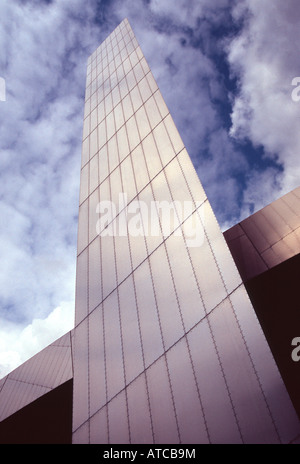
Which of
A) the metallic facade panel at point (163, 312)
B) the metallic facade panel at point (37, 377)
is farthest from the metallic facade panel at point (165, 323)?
the metallic facade panel at point (37, 377)

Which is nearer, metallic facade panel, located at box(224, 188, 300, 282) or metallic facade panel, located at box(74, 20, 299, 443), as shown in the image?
metallic facade panel, located at box(74, 20, 299, 443)

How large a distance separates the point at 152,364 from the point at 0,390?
827cm

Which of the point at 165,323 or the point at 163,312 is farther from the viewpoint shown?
the point at 163,312

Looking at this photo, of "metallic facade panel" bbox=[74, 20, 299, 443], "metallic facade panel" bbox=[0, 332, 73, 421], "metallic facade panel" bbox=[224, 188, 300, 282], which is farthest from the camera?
"metallic facade panel" bbox=[0, 332, 73, 421]

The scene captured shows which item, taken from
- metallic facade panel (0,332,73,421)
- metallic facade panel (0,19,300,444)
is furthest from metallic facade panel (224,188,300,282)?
metallic facade panel (0,332,73,421)

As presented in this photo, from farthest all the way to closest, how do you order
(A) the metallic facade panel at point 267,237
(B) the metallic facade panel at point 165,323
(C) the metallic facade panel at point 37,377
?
(C) the metallic facade panel at point 37,377 → (A) the metallic facade panel at point 267,237 → (B) the metallic facade panel at point 165,323

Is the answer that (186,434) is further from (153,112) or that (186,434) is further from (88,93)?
(88,93)

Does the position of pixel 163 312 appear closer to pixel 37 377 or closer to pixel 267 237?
pixel 267 237

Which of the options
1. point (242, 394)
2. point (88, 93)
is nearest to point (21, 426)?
point (242, 394)

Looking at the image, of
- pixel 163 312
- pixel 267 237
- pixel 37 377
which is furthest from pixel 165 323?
pixel 37 377

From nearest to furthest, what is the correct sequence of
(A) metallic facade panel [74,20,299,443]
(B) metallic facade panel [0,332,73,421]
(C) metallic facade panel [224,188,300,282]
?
(A) metallic facade panel [74,20,299,443]
(C) metallic facade panel [224,188,300,282]
(B) metallic facade panel [0,332,73,421]

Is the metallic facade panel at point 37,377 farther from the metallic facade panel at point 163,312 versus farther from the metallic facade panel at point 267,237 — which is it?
the metallic facade panel at point 267,237

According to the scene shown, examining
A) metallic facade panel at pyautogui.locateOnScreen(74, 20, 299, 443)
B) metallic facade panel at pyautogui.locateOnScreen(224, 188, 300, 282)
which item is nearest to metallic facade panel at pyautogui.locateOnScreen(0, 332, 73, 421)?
metallic facade panel at pyautogui.locateOnScreen(74, 20, 299, 443)

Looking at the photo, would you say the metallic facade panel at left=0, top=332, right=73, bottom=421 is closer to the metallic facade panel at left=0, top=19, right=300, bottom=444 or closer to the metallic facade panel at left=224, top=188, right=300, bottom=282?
the metallic facade panel at left=0, top=19, right=300, bottom=444
